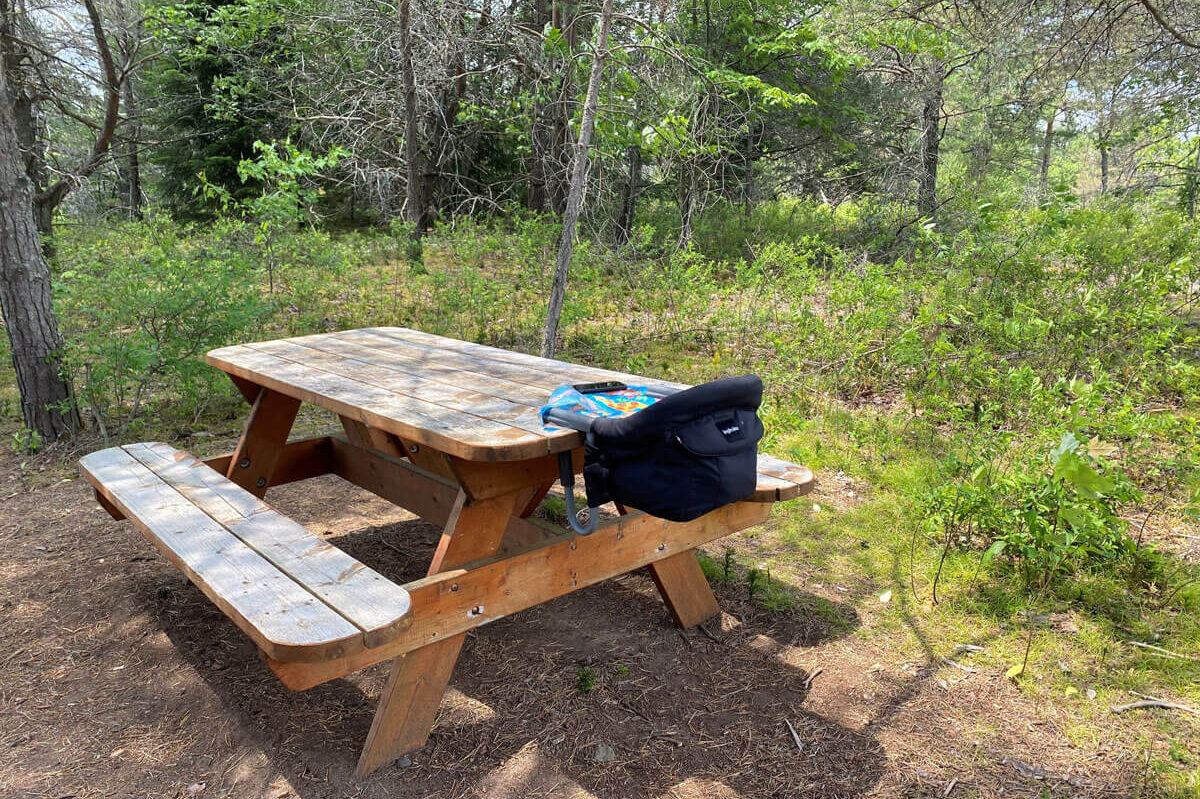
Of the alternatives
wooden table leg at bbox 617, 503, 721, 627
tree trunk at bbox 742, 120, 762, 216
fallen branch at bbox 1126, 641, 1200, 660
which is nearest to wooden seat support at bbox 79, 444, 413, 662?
wooden table leg at bbox 617, 503, 721, 627

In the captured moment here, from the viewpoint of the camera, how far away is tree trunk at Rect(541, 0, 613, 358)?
5.19 meters

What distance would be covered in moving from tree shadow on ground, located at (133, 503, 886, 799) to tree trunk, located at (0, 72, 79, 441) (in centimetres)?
254

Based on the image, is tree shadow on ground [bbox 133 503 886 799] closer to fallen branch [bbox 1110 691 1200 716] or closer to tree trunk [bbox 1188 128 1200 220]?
fallen branch [bbox 1110 691 1200 716]

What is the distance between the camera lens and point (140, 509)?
2.85 metres

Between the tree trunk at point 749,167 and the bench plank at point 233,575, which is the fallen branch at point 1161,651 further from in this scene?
the tree trunk at point 749,167

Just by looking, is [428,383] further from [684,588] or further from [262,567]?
[684,588]

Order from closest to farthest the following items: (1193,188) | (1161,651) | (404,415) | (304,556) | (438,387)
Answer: (304,556) → (404,415) → (1161,651) → (438,387) → (1193,188)

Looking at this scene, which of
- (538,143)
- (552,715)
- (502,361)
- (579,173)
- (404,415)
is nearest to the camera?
(404,415)

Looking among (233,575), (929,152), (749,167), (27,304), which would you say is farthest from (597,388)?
(749,167)

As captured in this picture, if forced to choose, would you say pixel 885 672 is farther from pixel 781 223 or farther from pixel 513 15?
pixel 781 223

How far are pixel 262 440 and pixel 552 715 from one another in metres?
2.08

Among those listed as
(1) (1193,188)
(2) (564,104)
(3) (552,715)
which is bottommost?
(3) (552,715)

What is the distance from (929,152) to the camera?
10773 mm

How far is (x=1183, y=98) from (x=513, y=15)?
6.92m
